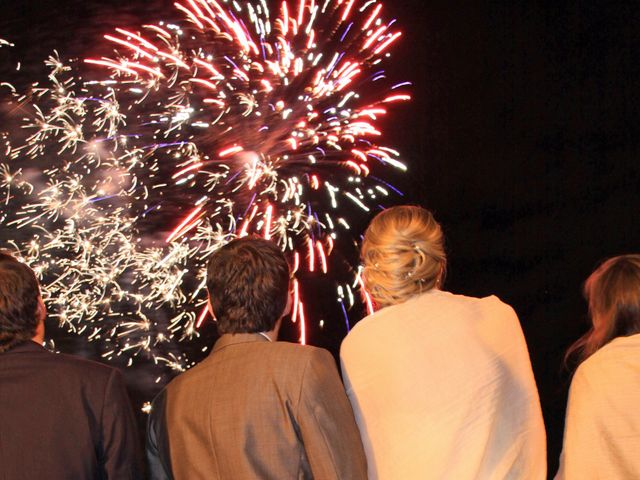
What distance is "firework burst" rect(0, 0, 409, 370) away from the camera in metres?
5.12

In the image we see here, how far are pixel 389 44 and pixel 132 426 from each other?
A: 455 centimetres

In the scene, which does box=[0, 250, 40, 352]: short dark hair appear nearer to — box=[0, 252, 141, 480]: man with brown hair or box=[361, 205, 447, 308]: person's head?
box=[0, 252, 141, 480]: man with brown hair

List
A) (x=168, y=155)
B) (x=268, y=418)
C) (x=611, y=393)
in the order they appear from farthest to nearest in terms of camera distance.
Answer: (x=168, y=155) → (x=611, y=393) → (x=268, y=418)

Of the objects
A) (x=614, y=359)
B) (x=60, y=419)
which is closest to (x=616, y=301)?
(x=614, y=359)

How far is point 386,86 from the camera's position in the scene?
6.04 m

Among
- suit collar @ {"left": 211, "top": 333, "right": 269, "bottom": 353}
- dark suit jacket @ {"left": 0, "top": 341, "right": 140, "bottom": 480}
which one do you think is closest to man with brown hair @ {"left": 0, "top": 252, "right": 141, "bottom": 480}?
dark suit jacket @ {"left": 0, "top": 341, "right": 140, "bottom": 480}

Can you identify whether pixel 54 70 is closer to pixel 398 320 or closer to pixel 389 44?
pixel 389 44

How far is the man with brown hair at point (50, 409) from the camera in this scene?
6.42 ft

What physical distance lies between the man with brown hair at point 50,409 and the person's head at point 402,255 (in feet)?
2.42

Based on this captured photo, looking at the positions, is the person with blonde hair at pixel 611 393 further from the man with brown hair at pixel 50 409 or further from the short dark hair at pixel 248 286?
the man with brown hair at pixel 50 409

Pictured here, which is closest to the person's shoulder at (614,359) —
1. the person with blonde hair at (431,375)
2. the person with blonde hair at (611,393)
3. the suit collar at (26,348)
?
the person with blonde hair at (611,393)

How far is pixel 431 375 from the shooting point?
6.85 feet

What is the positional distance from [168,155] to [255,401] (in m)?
3.64

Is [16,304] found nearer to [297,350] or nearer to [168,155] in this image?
[297,350]
